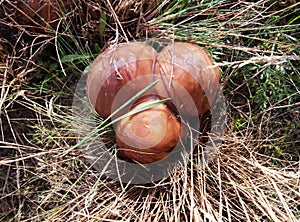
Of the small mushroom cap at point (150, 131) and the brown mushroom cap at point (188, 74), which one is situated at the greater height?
the brown mushroom cap at point (188, 74)

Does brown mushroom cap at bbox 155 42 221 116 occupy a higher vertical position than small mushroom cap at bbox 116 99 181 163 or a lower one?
higher

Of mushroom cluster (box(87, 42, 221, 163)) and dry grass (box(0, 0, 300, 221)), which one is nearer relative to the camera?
mushroom cluster (box(87, 42, 221, 163))

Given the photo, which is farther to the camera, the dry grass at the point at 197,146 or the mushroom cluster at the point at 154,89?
the dry grass at the point at 197,146

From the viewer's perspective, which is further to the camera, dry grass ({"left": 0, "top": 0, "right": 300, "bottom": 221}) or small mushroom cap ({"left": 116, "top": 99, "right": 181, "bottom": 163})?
dry grass ({"left": 0, "top": 0, "right": 300, "bottom": 221})

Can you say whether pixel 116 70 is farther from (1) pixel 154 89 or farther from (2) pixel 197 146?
(2) pixel 197 146

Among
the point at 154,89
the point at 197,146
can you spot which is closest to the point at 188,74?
the point at 154,89

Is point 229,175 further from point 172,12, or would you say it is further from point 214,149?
point 172,12

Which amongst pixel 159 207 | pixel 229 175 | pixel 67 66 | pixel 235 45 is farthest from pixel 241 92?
pixel 67 66
